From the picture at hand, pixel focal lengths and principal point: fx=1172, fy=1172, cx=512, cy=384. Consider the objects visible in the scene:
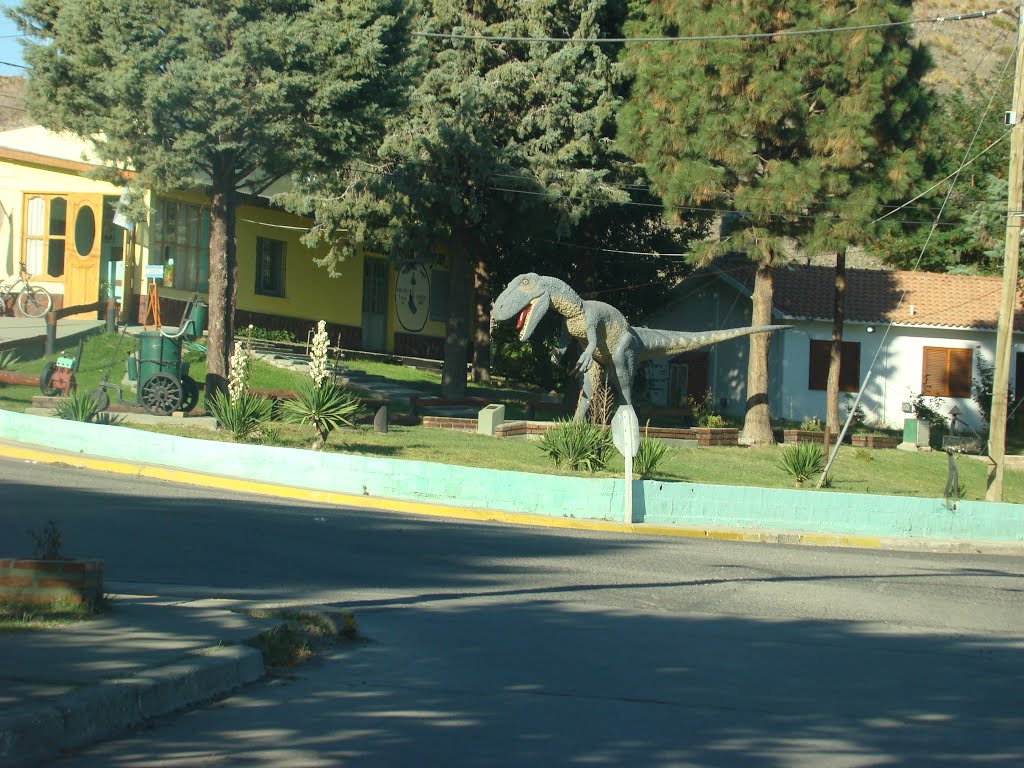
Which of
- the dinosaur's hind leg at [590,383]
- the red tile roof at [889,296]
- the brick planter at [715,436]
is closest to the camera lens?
the dinosaur's hind leg at [590,383]

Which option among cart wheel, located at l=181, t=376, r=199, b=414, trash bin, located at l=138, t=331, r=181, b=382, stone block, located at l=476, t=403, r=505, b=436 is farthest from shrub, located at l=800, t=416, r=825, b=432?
trash bin, located at l=138, t=331, r=181, b=382

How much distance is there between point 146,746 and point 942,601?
9016mm

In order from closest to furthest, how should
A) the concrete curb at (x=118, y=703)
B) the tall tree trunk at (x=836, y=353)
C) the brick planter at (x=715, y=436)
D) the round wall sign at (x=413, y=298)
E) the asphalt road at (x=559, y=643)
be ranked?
the concrete curb at (x=118, y=703), the asphalt road at (x=559, y=643), the brick planter at (x=715, y=436), the tall tree trunk at (x=836, y=353), the round wall sign at (x=413, y=298)

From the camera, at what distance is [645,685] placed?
24.6 ft

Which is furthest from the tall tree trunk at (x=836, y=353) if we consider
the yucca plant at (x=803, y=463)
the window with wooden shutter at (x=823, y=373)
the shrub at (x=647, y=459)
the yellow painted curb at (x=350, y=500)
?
the yellow painted curb at (x=350, y=500)

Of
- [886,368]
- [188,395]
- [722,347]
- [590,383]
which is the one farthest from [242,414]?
[886,368]

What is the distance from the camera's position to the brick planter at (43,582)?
7.44 metres

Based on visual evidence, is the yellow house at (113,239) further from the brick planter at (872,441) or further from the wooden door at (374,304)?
the brick planter at (872,441)

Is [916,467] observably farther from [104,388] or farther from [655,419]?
[104,388]

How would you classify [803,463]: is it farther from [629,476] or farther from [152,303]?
[152,303]

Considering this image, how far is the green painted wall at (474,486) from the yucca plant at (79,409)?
0.58 metres

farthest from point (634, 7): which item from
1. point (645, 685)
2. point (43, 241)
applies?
point (645, 685)

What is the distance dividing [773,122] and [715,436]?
7.69 m

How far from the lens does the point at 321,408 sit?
774 inches
